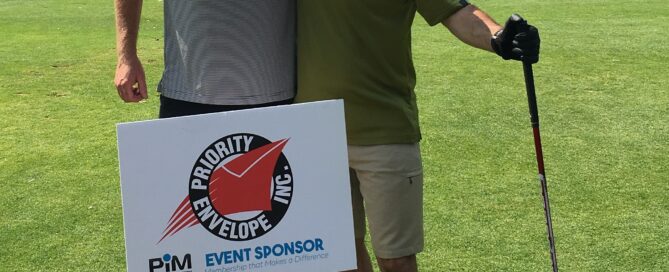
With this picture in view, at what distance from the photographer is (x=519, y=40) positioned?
8.30ft

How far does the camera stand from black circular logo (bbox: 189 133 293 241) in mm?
2480

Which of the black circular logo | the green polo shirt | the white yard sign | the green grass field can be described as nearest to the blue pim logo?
the white yard sign

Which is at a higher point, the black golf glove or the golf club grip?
the black golf glove

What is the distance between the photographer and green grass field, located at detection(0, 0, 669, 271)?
165 inches

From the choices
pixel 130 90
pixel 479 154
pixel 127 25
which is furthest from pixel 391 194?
pixel 479 154

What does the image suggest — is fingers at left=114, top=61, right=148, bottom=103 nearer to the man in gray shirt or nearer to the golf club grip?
the man in gray shirt

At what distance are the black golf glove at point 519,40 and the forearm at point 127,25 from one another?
1.15 m

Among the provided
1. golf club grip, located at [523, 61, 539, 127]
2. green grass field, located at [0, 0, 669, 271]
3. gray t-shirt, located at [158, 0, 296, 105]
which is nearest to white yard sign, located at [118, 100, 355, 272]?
gray t-shirt, located at [158, 0, 296, 105]

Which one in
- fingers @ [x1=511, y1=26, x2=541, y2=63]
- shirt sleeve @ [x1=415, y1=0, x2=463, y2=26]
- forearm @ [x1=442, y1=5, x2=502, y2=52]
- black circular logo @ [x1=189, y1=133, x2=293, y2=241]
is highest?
shirt sleeve @ [x1=415, y1=0, x2=463, y2=26]

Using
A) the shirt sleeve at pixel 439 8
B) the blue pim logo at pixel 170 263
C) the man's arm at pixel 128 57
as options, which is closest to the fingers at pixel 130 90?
the man's arm at pixel 128 57

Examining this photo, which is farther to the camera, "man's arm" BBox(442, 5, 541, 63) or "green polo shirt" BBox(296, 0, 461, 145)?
"green polo shirt" BBox(296, 0, 461, 145)

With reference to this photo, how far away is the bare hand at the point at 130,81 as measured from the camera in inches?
110

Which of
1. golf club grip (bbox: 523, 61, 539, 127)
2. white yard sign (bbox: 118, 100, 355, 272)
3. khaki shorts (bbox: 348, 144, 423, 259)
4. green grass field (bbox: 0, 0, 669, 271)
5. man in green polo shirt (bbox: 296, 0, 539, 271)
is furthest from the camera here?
green grass field (bbox: 0, 0, 669, 271)

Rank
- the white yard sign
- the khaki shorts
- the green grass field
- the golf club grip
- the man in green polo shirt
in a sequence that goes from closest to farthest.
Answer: the white yard sign → the golf club grip → the man in green polo shirt → the khaki shorts → the green grass field
